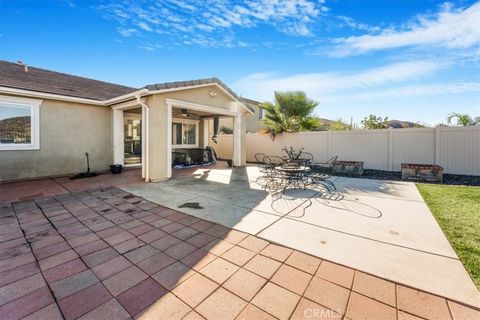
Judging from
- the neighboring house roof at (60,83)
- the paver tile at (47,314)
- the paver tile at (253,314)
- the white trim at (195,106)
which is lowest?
the paver tile at (47,314)

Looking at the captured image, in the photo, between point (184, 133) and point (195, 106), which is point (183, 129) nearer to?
point (184, 133)

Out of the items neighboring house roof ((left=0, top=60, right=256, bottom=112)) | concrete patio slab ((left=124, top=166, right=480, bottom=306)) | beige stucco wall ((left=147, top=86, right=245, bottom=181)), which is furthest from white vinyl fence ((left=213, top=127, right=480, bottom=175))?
beige stucco wall ((left=147, top=86, right=245, bottom=181))

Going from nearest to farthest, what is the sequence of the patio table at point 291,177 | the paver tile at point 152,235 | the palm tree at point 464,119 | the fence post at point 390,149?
the paver tile at point 152,235, the patio table at point 291,177, the palm tree at point 464,119, the fence post at point 390,149

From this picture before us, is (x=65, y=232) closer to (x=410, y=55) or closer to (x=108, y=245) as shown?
(x=108, y=245)

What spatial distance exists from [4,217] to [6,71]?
8291 millimetres

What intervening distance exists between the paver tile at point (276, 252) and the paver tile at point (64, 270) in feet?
7.63

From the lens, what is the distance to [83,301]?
2.12m

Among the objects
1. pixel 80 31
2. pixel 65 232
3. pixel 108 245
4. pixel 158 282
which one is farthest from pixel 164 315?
pixel 80 31

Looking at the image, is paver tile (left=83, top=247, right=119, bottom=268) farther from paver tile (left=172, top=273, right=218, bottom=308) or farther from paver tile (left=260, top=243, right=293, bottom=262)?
paver tile (left=260, top=243, right=293, bottom=262)

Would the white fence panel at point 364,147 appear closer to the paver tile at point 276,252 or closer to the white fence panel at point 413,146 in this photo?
the white fence panel at point 413,146

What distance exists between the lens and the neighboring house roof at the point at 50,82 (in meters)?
7.76

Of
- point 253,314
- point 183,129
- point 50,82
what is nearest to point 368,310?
point 253,314

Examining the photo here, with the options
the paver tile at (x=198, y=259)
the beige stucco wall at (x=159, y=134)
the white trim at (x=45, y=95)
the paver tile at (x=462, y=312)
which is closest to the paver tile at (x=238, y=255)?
the paver tile at (x=198, y=259)

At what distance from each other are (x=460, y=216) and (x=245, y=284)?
4779 millimetres
